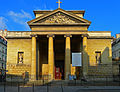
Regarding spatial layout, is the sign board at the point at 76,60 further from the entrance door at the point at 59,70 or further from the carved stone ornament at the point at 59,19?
the entrance door at the point at 59,70

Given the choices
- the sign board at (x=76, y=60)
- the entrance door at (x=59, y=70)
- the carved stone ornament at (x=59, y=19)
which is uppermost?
the carved stone ornament at (x=59, y=19)

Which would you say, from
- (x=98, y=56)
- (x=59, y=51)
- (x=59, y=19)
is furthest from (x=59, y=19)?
(x=98, y=56)

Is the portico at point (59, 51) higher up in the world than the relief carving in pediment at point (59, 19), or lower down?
lower down

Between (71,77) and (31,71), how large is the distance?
724 centimetres

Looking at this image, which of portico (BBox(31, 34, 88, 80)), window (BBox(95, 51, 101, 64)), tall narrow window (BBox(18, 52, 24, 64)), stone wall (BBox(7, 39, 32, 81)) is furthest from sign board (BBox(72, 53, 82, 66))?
tall narrow window (BBox(18, 52, 24, 64))

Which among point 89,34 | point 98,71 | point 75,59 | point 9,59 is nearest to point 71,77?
point 75,59

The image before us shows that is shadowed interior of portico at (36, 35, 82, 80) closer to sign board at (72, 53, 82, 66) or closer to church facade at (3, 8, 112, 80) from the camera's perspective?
church facade at (3, 8, 112, 80)

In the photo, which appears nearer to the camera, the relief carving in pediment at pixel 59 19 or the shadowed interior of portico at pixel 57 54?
the relief carving in pediment at pixel 59 19

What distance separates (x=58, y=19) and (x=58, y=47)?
8127mm

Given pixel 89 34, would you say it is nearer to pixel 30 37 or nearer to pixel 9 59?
pixel 30 37

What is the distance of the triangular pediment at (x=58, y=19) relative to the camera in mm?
31031

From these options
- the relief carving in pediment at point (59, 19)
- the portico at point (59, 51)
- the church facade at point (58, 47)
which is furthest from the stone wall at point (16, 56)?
the relief carving in pediment at point (59, 19)

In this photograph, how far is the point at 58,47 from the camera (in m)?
37.5

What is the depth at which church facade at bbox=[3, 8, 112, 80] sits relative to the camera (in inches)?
1210
